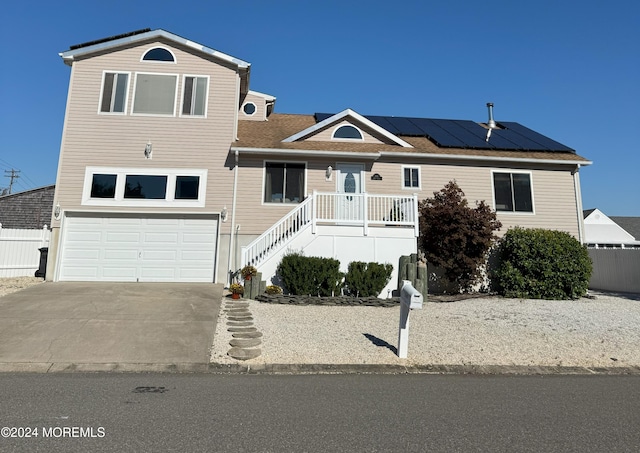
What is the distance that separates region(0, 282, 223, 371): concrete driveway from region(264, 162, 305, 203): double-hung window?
429 centimetres

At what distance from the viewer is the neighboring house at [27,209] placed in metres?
20.2

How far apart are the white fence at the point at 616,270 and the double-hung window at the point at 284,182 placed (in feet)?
43.6

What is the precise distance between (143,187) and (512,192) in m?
13.4

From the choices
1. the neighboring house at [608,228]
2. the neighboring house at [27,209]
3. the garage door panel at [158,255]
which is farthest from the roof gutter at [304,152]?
the neighboring house at [608,228]

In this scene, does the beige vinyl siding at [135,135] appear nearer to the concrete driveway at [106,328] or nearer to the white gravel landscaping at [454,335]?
the concrete driveway at [106,328]

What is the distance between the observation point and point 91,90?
1250 cm

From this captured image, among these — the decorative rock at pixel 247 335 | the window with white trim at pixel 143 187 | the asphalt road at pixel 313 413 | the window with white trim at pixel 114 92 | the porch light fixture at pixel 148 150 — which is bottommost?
the asphalt road at pixel 313 413

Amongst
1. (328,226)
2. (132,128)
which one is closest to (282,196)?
(328,226)

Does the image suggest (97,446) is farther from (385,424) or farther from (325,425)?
(385,424)

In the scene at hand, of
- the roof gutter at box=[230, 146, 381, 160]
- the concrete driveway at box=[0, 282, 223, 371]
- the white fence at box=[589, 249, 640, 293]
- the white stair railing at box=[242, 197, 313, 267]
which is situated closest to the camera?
the concrete driveway at box=[0, 282, 223, 371]

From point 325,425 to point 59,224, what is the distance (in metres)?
11.9

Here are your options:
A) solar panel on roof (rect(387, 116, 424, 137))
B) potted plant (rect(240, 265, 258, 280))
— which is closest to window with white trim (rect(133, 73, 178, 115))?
potted plant (rect(240, 265, 258, 280))

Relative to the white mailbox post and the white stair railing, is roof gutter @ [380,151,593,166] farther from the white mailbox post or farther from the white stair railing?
the white mailbox post

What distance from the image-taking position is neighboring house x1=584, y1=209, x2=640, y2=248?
27.9 meters
